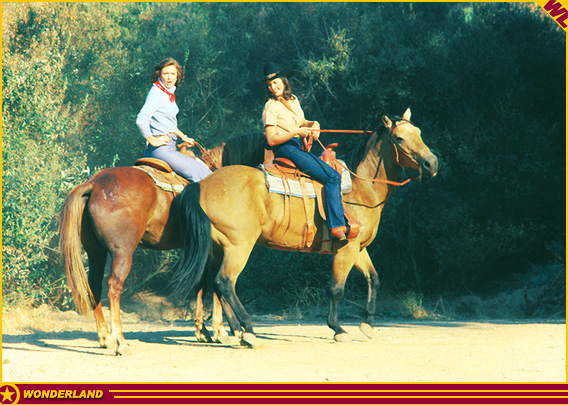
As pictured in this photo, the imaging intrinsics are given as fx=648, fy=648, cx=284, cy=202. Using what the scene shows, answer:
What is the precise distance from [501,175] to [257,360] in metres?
8.92

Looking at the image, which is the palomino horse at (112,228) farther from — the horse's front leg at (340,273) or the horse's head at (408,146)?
the horse's head at (408,146)

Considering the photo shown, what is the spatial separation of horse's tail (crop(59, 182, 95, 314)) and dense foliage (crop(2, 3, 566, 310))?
17.3 feet

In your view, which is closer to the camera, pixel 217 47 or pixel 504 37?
pixel 504 37

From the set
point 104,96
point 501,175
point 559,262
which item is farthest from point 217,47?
point 559,262

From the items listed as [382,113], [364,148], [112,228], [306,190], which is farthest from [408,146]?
[382,113]

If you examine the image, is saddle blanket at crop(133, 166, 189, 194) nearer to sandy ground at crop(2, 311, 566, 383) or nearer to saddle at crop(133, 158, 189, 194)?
saddle at crop(133, 158, 189, 194)

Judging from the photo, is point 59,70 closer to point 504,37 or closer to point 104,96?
point 104,96

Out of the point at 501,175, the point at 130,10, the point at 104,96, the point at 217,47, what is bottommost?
the point at 501,175

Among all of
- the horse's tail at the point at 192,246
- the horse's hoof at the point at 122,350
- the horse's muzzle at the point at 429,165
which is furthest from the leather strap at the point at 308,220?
the horse's hoof at the point at 122,350

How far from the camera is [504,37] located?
47.1ft

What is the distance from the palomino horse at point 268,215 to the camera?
6879 millimetres

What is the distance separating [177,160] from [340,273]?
2328 millimetres

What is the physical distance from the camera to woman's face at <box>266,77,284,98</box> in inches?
301

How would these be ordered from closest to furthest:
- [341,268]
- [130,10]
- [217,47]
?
[341,268] < [217,47] < [130,10]
